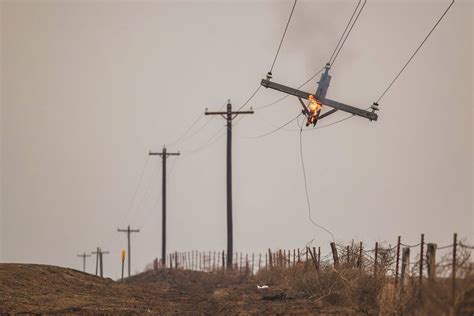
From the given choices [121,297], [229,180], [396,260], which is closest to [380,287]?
[396,260]

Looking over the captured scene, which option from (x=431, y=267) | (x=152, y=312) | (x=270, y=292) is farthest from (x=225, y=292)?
(x=431, y=267)

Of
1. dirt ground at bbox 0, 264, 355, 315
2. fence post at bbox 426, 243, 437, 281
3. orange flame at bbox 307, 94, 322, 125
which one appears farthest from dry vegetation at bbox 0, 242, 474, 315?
orange flame at bbox 307, 94, 322, 125

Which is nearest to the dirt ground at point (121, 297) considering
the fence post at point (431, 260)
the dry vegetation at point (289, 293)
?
the dry vegetation at point (289, 293)

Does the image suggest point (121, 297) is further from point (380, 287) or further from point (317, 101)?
point (380, 287)

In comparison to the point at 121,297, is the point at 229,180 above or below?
above

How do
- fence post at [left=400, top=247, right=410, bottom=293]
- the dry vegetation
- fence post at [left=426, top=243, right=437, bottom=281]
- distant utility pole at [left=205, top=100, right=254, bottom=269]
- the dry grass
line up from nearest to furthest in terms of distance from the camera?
the dry grass
the dry vegetation
fence post at [left=426, top=243, right=437, bottom=281]
fence post at [left=400, top=247, right=410, bottom=293]
distant utility pole at [left=205, top=100, right=254, bottom=269]

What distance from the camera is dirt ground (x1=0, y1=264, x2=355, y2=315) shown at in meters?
17.6

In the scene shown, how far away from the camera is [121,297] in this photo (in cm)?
2391

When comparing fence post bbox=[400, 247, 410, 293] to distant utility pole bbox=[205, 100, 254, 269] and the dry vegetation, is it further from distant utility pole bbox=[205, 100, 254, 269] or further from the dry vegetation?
distant utility pole bbox=[205, 100, 254, 269]

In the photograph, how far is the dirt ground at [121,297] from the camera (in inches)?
692

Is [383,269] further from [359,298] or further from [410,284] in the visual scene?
[410,284]

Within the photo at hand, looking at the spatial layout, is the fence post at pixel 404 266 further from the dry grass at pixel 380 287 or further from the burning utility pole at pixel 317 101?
the burning utility pole at pixel 317 101

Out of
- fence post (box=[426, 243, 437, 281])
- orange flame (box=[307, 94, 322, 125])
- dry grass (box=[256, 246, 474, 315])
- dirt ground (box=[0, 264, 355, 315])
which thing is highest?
orange flame (box=[307, 94, 322, 125])

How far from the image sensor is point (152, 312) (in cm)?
1803
